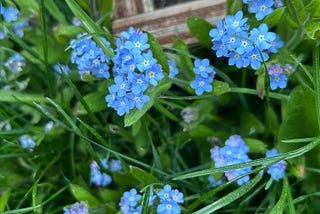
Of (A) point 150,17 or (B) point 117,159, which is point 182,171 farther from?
(A) point 150,17

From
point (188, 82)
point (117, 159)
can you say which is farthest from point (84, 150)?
point (188, 82)

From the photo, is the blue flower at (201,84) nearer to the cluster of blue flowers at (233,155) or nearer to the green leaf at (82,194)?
the cluster of blue flowers at (233,155)

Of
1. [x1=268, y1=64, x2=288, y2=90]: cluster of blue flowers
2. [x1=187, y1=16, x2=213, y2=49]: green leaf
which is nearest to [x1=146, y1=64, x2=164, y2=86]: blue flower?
[x1=187, y1=16, x2=213, y2=49]: green leaf

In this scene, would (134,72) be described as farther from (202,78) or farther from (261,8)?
(261,8)

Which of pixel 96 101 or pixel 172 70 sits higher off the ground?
pixel 172 70

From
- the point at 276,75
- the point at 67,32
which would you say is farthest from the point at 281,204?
the point at 67,32
